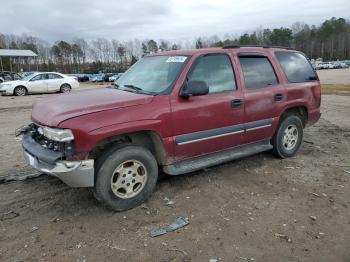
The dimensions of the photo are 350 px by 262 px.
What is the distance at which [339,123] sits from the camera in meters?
9.07

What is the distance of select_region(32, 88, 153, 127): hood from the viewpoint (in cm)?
377

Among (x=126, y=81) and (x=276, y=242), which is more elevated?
(x=126, y=81)

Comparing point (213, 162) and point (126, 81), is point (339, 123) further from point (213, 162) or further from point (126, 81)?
point (126, 81)

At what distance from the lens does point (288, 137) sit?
601 centimetres

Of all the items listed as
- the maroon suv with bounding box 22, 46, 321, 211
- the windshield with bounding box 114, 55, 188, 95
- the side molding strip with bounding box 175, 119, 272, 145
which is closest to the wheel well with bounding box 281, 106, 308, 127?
the maroon suv with bounding box 22, 46, 321, 211

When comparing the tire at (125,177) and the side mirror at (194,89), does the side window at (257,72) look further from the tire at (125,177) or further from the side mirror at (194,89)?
the tire at (125,177)

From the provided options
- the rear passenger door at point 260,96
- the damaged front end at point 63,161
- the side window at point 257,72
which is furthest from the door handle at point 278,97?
the damaged front end at point 63,161

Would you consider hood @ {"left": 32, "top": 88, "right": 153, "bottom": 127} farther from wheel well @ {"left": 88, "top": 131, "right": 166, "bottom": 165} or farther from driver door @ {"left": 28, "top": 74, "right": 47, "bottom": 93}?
driver door @ {"left": 28, "top": 74, "right": 47, "bottom": 93}

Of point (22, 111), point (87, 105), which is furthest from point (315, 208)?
point (22, 111)

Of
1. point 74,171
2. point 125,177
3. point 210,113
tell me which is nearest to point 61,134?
point 74,171

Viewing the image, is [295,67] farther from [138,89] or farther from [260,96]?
[138,89]

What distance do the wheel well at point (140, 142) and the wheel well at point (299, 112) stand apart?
8.30 ft

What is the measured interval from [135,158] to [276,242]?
177 cm

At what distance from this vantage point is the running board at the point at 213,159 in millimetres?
4500
